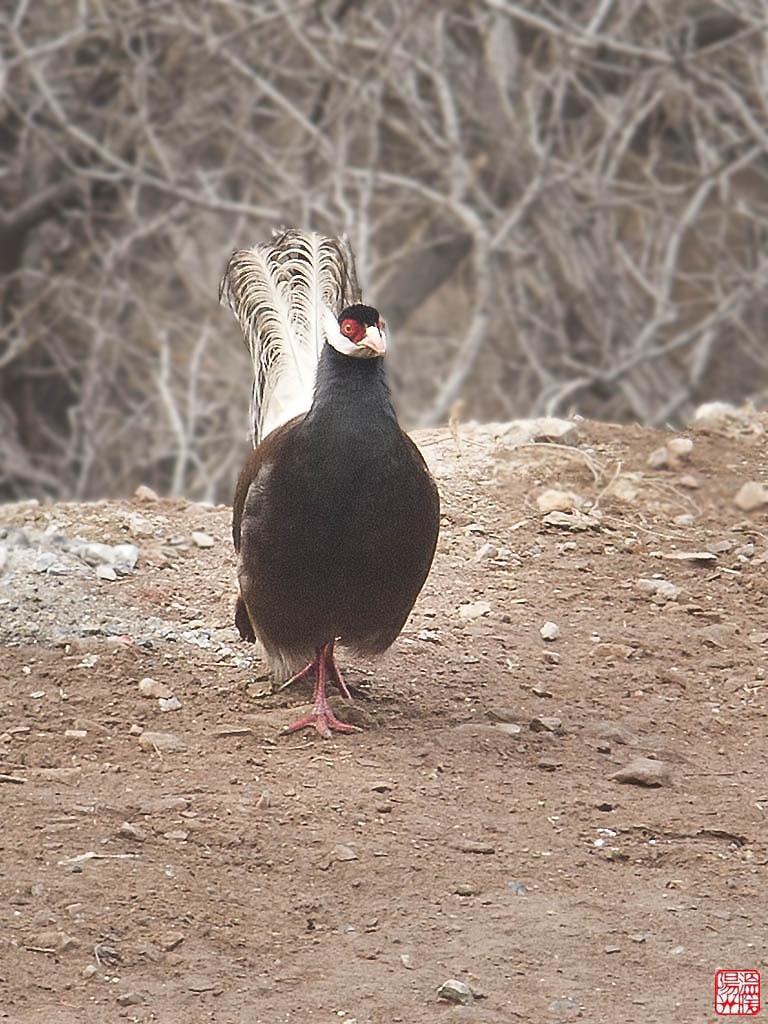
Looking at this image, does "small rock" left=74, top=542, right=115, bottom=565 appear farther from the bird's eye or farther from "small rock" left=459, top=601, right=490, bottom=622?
the bird's eye

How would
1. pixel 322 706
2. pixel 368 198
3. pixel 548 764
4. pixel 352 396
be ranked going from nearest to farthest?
1. pixel 548 764
2. pixel 352 396
3. pixel 322 706
4. pixel 368 198

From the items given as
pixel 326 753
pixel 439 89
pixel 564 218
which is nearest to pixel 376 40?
pixel 439 89

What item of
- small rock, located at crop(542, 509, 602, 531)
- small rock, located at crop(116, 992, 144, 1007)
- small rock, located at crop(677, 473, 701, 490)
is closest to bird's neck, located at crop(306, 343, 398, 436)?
small rock, located at crop(542, 509, 602, 531)

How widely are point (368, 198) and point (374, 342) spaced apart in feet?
16.9

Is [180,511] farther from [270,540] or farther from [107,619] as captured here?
[270,540]

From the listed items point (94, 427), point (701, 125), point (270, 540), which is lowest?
point (94, 427)

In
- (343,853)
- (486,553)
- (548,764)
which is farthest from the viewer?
(486,553)

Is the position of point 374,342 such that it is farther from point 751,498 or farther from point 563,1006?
point 751,498

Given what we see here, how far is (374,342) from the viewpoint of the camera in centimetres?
450

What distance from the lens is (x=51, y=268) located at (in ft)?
38.6

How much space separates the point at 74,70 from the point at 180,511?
207 inches

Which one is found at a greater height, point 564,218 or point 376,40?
point 376,40

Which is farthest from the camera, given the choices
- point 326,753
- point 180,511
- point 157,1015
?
point 180,511

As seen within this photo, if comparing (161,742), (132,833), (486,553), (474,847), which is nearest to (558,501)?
(486,553)
